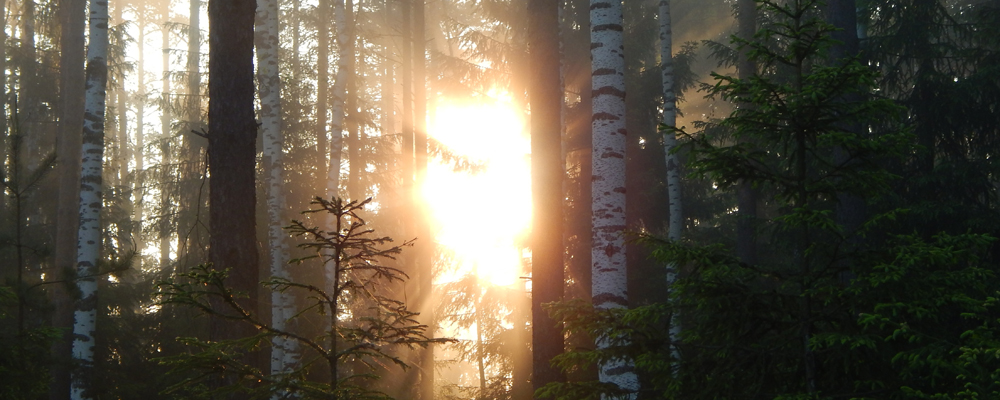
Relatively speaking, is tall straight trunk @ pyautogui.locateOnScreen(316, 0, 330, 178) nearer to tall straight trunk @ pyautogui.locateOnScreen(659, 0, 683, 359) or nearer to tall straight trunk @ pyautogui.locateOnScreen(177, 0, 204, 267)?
tall straight trunk @ pyautogui.locateOnScreen(177, 0, 204, 267)

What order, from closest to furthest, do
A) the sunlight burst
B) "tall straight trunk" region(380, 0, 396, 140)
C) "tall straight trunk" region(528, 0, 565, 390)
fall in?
"tall straight trunk" region(528, 0, 565, 390), the sunlight burst, "tall straight trunk" region(380, 0, 396, 140)

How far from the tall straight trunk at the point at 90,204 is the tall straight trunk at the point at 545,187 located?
7.79 meters

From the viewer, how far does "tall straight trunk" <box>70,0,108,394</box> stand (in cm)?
1177

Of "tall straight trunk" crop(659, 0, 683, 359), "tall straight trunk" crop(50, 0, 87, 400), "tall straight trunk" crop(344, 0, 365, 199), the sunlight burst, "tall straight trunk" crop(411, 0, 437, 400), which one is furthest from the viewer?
"tall straight trunk" crop(344, 0, 365, 199)

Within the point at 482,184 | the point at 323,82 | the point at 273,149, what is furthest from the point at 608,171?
the point at 323,82

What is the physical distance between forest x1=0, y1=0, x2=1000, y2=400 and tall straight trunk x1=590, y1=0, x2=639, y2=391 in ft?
0.11

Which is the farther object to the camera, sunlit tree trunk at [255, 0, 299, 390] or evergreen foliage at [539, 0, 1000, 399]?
sunlit tree trunk at [255, 0, 299, 390]

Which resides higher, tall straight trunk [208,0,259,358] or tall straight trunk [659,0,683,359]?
tall straight trunk [659,0,683,359]

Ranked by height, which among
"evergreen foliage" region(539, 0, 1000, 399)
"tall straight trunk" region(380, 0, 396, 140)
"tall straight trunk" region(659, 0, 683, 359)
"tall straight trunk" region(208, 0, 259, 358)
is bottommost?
"evergreen foliage" region(539, 0, 1000, 399)

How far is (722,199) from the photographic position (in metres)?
21.2

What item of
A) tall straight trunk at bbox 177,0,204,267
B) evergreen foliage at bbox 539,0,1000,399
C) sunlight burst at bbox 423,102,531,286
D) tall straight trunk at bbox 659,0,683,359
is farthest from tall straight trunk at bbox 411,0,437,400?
evergreen foliage at bbox 539,0,1000,399

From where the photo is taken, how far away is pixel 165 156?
76.3 feet

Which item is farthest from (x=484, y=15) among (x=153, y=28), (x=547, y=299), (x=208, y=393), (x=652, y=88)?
(x=153, y=28)

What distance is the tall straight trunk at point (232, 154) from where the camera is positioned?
280 inches
